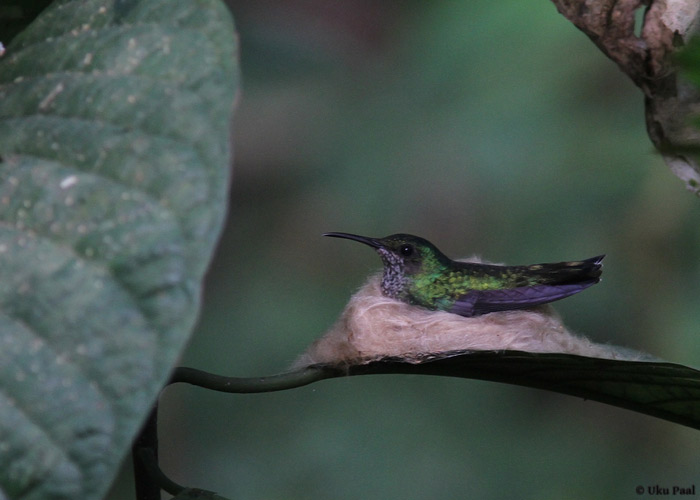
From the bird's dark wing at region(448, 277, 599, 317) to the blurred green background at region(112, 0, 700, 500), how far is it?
1.01 metres

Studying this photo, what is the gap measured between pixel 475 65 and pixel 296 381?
2335 mm

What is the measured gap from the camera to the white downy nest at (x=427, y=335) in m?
1.46

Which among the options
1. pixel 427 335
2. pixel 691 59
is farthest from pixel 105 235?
pixel 427 335

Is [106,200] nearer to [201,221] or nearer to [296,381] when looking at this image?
[201,221]

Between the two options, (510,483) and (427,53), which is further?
(427,53)

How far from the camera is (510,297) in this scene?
188 centimetres

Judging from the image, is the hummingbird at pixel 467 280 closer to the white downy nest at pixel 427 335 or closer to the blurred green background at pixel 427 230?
the white downy nest at pixel 427 335

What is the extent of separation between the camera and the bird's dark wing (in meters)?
1.83

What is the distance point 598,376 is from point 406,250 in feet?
3.24

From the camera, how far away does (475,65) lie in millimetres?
3148

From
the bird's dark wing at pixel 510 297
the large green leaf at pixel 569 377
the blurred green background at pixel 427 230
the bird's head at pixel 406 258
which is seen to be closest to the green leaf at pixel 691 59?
the large green leaf at pixel 569 377

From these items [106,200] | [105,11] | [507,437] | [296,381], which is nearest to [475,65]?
[507,437]

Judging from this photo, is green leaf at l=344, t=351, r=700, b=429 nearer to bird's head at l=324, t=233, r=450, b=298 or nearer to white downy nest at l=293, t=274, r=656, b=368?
white downy nest at l=293, t=274, r=656, b=368

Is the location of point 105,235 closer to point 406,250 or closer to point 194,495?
point 194,495
